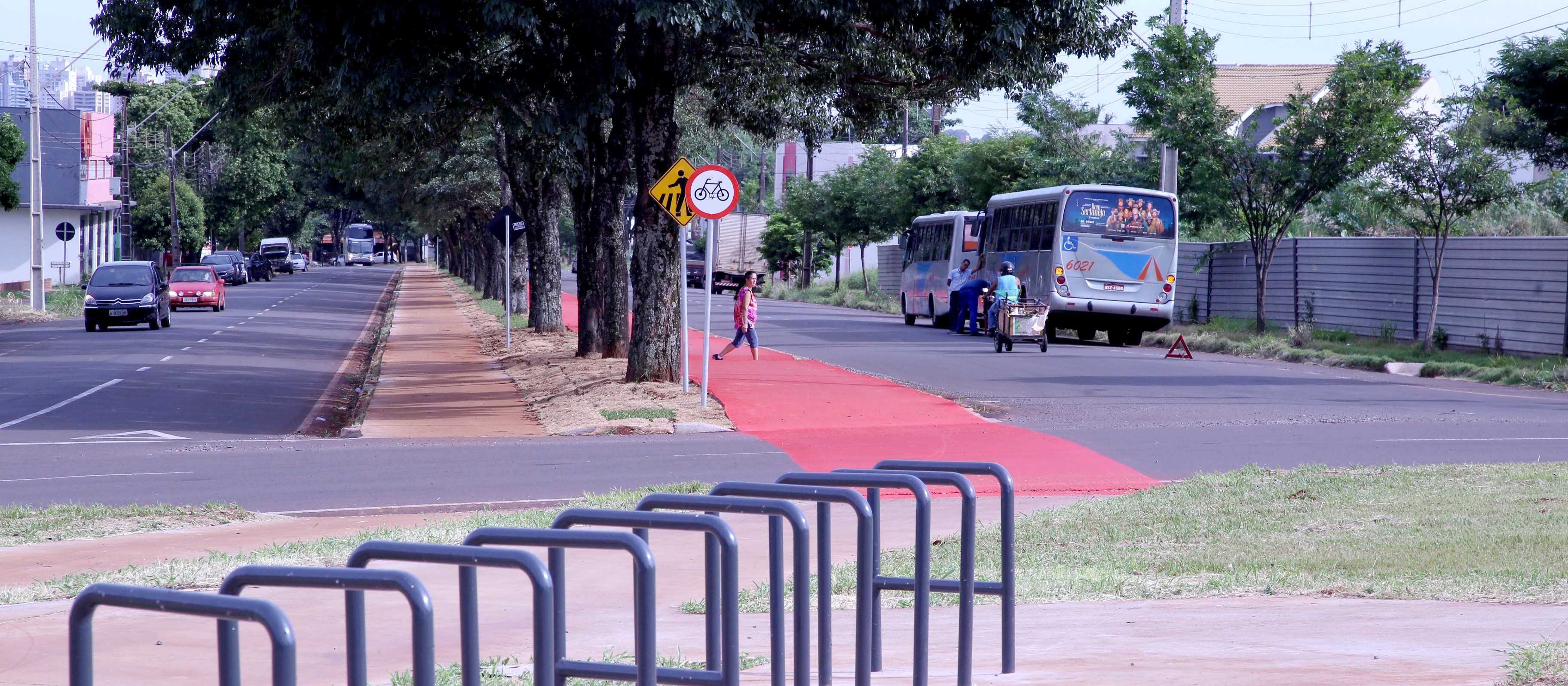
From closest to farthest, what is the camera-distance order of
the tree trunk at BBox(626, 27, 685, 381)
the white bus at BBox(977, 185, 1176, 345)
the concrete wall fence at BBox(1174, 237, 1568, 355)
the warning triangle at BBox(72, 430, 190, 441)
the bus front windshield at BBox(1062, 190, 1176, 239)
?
the warning triangle at BBox(72, 430, 190, 441) < the tree trunk at BBox(626, 27, 685, 381) < the concrete wall fence at BBox(1174, 237, 1568, 355) < the white bus at BBox(977, 185, 1176, 345) < the bus front windshield at BBox(1062, 190, 1176, 239)

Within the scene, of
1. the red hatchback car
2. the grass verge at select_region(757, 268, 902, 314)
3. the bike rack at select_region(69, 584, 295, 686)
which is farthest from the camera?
the grass verge at select_region(757, 268, 902, 314)

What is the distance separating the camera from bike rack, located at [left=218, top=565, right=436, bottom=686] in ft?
9.80

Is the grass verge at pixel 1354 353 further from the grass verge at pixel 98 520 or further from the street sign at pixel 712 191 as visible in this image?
the grass verge at pixel 98 520

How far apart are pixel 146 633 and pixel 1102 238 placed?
25581mm

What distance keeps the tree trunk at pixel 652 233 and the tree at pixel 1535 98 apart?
580 inches

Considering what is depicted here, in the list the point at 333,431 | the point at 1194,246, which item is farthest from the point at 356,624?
the point at 1194,246

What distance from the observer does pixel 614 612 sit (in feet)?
22.7

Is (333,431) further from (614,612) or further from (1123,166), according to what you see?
(1123,166)

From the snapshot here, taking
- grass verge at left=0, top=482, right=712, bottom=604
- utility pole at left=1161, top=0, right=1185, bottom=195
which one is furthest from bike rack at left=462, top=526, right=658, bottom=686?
utility pole at left=1161, top=0, right=1185, bottom=195

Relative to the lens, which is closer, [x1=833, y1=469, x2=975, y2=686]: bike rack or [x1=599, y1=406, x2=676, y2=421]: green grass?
[x1=833, y1=469, x2=975, y2=686]: bike rack

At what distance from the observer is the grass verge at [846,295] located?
51.0 meters

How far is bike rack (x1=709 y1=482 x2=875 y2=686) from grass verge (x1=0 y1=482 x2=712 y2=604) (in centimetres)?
261

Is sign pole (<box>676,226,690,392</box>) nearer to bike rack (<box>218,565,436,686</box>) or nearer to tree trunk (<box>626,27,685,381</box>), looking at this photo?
tree trunk (<box>626,27,685,381</box>)

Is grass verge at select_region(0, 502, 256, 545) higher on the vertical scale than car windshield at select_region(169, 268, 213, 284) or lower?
lower
